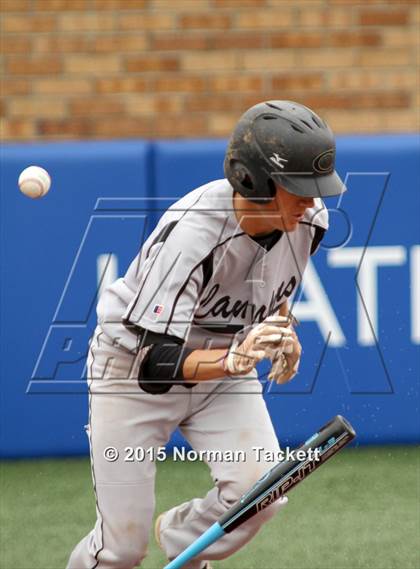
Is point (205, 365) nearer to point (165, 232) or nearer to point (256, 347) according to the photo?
point (256, 347)

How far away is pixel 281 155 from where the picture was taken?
13.4 feet

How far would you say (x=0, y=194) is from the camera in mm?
6211

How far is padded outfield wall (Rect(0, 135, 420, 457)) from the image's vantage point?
624 cm

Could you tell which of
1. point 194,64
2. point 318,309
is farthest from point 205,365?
point 194,64

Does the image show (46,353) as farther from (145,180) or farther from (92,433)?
(92,433)

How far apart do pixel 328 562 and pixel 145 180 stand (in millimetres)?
2112

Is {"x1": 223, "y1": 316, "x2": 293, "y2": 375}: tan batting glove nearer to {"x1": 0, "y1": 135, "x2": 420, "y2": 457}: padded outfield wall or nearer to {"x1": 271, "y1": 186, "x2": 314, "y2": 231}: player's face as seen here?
{"x1": 271, "y1": 186, "x2": 314, "y2": 231}: player's face

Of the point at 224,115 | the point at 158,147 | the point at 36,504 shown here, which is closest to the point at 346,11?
the point at 224,115

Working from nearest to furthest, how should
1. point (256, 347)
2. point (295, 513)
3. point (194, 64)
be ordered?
point (256, 347), point (295, 513), point (194, 64)

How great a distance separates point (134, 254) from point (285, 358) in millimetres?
2214

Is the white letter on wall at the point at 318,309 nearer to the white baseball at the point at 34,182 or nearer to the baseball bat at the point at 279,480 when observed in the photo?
the white baseball at the point at 34,182

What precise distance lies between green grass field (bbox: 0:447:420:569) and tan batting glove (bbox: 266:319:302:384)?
Result: 1199mm

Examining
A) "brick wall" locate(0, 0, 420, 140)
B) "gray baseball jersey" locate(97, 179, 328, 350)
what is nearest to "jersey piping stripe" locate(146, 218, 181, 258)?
"gray baseball jersey" locate(97, 179, 328, 350)

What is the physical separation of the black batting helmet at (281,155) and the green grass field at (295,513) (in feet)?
5.63
